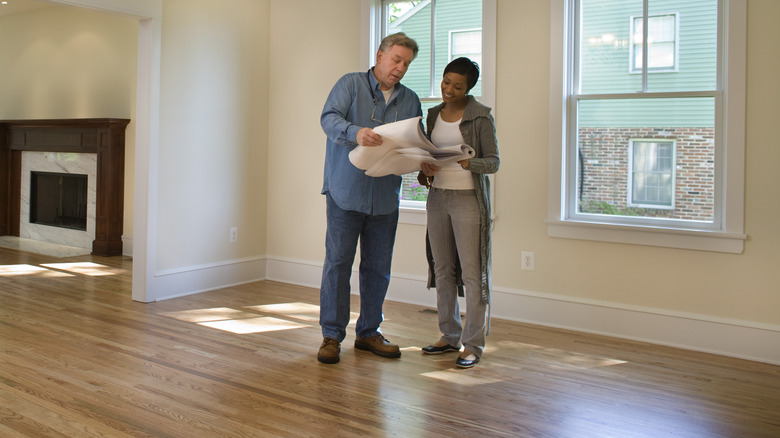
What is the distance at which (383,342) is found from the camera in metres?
3.23

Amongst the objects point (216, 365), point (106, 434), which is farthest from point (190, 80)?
point (106, 434)

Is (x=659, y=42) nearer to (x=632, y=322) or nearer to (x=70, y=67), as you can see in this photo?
(x=632, y=322)

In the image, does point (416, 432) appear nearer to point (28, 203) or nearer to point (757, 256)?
point (757, 256)

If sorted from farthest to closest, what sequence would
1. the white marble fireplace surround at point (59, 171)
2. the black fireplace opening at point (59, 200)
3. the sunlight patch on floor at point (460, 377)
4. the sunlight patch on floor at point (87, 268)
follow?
the black fireplace opening at point (59, 200) → the white marble fireplace surround at point (59, 171) → the sunlight patch on floor at point (87, 268) → the sunlight patch on floor at point (460, 377)

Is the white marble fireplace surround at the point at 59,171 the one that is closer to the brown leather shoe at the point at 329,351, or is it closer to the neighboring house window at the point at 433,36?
the neighboring house window at the point at 433,36

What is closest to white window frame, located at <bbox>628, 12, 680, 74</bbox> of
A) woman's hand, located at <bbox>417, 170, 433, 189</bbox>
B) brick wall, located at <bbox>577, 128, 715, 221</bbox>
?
brick wall, located at <bbox>577, 128, 715, 221</bbox>

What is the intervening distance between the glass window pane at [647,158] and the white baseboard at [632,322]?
1.83ft

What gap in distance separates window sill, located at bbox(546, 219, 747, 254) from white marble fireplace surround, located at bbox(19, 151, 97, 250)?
16.2 feet

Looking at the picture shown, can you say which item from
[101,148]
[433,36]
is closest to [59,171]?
[101,148]

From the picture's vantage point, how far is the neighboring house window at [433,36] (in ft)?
13.8

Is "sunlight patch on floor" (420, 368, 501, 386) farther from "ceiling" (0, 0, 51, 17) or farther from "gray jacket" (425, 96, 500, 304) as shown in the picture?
"ceiling" (0, 0, 51, 17)

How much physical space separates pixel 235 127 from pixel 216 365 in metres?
2.39

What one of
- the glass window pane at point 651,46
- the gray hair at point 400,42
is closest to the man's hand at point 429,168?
the gray hair at point 400,42

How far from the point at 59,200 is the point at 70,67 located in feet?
4.82
